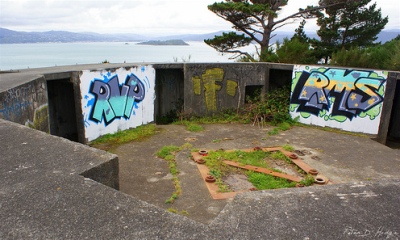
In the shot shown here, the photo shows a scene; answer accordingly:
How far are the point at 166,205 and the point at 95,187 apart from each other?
2.57 m

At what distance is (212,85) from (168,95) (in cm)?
144

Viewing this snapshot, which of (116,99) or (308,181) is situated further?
(116,99)

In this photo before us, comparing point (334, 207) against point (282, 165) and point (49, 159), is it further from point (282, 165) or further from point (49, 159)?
point (282, 165)

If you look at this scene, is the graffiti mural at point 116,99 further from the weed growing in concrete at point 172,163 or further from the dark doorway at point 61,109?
the weed growing in concrete at point 172,163

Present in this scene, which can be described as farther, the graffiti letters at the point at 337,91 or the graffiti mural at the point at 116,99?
the graffiti letters at the point at 337,91

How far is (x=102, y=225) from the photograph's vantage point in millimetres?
1534

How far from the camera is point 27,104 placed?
4363 millimetres

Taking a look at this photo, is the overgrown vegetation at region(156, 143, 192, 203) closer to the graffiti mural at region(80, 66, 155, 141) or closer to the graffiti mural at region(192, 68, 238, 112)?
the graffiti mural at region(80, 66, 155, 141)

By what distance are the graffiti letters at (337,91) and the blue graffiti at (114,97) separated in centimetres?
468

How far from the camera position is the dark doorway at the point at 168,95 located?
9.39 m

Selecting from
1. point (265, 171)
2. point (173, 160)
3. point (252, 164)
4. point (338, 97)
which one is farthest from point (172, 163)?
point (338, 97)

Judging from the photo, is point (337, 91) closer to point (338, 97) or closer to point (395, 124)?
point (338, 97)

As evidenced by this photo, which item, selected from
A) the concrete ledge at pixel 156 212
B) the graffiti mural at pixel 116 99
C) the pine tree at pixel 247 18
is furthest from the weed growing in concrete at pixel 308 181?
the pine tree at pixel 247 18

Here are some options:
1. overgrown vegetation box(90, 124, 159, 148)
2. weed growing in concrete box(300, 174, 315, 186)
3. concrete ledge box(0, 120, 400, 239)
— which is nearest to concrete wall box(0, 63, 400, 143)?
overgrown vegetation box(90, 124, 159, 148)
